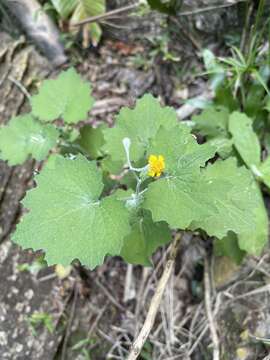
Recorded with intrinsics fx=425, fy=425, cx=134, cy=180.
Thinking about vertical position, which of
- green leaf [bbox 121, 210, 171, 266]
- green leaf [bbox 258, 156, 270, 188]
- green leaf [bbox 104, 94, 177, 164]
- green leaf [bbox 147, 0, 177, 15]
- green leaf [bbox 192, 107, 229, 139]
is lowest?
green leaf [bbox 121, 210, 171, 266]

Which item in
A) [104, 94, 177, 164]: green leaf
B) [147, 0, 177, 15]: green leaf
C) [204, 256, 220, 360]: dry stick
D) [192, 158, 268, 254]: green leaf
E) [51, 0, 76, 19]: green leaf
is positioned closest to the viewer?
[192, 158, 268, 254]: green leaf

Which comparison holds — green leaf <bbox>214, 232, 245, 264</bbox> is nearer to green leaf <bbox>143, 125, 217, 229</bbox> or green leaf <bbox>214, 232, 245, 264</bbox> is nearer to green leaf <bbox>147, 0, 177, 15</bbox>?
green leaf <bbox>143, 125, 217, 229</bbox>

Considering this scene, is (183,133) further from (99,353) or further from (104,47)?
(104,47)

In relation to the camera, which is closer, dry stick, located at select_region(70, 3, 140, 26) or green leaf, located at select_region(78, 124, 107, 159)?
green leaf, located at select_region(78, 124, 107, 159)

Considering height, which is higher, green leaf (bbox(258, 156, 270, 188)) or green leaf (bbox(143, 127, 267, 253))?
green leaf (bbox(258, 156, 270, 188))

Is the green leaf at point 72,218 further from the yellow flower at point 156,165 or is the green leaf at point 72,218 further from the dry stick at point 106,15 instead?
the dry stick at point 106,15

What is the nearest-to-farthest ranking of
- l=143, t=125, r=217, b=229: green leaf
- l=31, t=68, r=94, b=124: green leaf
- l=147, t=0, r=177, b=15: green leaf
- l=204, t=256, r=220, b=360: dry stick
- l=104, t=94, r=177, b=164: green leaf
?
l=143, t=125, r=217, b=229: green leaf, l=104, t=94, r=177, b=164: green leaf, l=204, t=256, r=220, b=360: dry stick, l=31, t=68, r=94, b=124: green leaf, l=147, t=0, r=177, b=15: green leaf

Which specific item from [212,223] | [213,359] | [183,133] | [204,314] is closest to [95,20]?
[183,133]

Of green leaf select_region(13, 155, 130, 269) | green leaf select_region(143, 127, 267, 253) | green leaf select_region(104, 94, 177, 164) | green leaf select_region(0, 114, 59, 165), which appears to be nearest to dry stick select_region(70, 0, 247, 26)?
green leaf select_region(0, 114, 59, 165)
